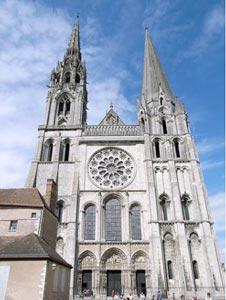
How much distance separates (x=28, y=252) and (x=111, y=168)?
47.4 feet

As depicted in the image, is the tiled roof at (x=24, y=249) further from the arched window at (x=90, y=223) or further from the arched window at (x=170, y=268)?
the arched window at (x=170, y=268)

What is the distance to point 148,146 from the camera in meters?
25.5

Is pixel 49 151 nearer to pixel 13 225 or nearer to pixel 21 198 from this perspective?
pixel 21 198

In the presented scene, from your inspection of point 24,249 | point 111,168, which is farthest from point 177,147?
point 24,249

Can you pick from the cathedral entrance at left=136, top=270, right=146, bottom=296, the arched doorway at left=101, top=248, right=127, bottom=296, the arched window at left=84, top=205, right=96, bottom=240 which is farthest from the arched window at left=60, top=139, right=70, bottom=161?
the cathedral entrance at left=136, top=270, right=146, bottom=296

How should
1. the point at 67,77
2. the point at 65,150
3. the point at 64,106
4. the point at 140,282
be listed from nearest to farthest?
the point at 140,282 < the point at 65,150 < the point at 64,106 < the point at 67,77

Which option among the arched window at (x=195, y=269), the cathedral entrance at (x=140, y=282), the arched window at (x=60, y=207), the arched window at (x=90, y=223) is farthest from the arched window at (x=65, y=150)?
the arched window at (x=195, y=269)

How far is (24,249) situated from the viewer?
12016mm

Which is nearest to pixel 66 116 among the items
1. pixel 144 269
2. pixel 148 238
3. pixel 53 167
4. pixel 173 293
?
pixel 53 167

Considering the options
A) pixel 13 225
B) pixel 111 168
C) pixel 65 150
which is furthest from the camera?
pixel 65 150

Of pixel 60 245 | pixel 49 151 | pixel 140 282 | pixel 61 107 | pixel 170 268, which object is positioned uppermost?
pixel 61 107

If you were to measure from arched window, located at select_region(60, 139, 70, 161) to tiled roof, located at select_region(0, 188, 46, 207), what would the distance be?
27.4 feet

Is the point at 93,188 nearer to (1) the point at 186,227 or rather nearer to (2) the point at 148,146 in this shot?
(2) the point at 148,146

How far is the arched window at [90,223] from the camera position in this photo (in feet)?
69.7
